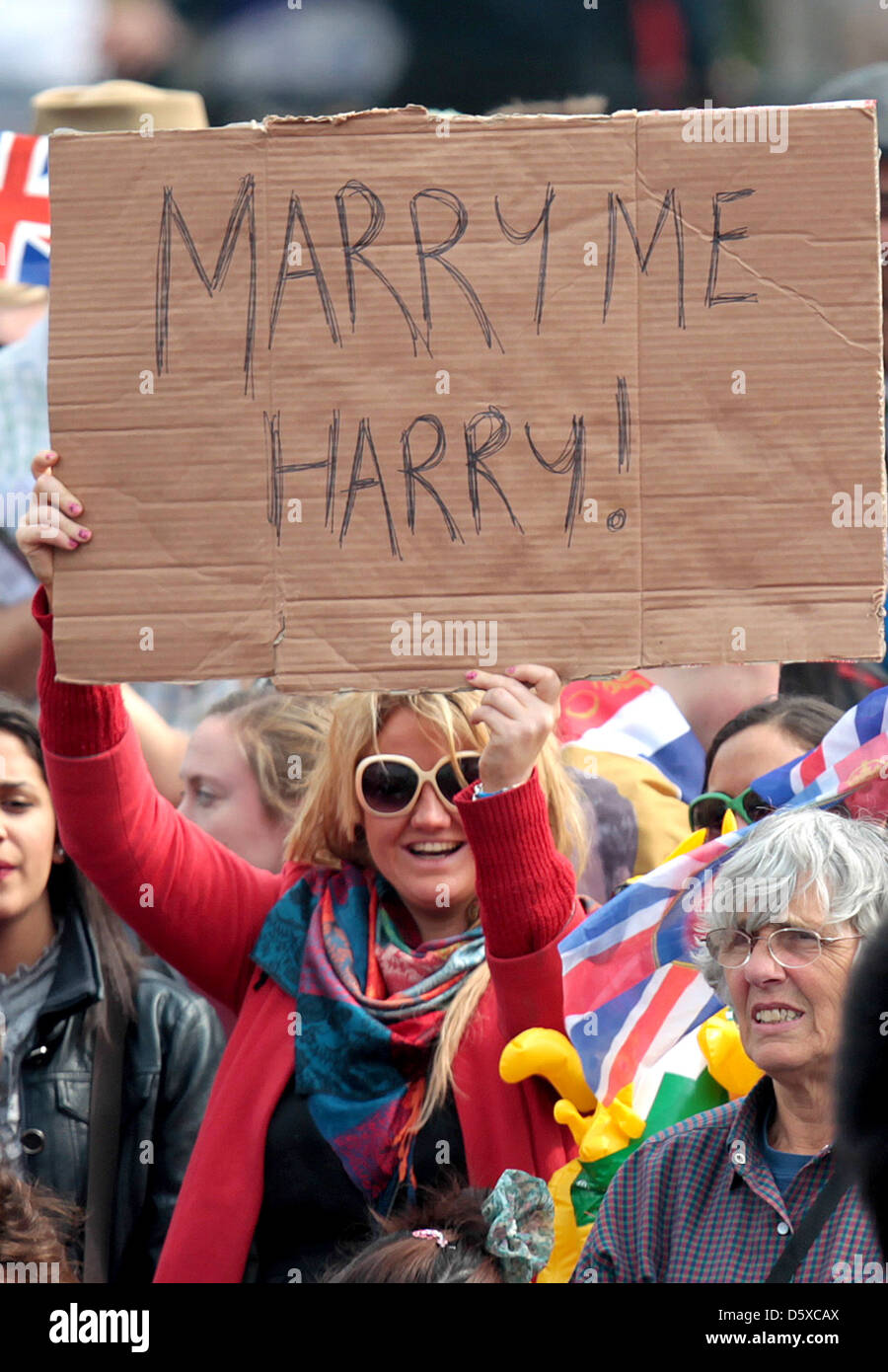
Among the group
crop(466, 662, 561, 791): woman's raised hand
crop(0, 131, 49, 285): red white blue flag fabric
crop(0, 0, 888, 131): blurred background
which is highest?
crop(0, 0, 888, 131): blurred background

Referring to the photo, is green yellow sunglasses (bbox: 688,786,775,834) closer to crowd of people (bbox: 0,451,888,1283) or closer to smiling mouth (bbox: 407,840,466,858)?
crowd of people (bbox: 0,451,888,1283)

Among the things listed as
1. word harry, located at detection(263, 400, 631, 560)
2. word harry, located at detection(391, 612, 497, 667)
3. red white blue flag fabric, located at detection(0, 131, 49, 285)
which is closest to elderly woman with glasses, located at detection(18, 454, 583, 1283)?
word harry, located at detection(391, 612, 497, 667)

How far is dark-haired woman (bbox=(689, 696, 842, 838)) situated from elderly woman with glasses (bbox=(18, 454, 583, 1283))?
0.33 metres

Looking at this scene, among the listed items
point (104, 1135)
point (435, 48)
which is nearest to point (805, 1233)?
point (104, 1135)

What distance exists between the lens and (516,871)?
2.41m

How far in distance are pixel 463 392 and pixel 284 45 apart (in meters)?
4.46

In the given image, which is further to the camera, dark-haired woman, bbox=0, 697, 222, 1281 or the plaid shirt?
dark-haired woman, bbox=0, 697, 222, 1281

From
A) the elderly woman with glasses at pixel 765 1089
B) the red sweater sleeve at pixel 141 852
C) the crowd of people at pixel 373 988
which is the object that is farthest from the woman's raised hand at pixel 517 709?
the red sweater sleeve at pixel 141 852

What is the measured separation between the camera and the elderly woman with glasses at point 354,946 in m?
2.45

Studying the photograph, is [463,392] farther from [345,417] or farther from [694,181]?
[694,181]

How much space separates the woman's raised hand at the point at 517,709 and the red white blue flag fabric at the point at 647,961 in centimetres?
33
